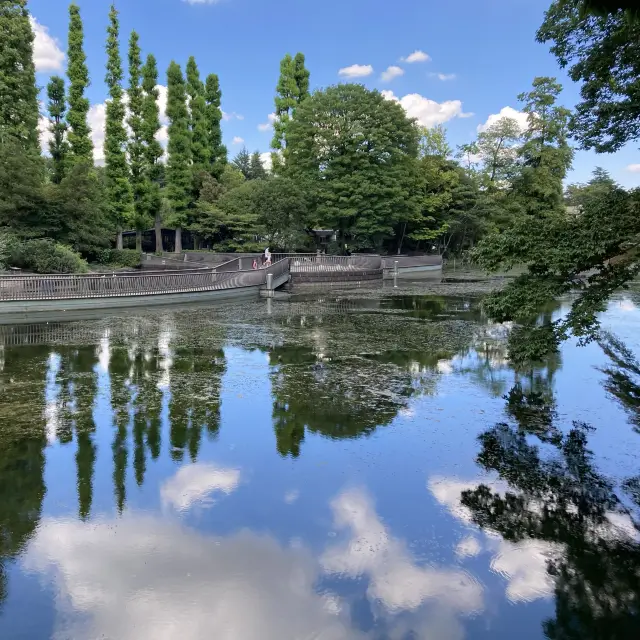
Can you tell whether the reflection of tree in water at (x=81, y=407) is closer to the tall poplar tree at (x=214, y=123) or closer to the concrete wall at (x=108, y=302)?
the concrete wall at (x=108, y=302)

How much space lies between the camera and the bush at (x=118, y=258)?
31023 millimetres

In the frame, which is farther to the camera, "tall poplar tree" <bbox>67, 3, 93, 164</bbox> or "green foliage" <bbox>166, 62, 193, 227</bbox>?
"green foliage" <bbox>166, 62, 193, 227</bbox>

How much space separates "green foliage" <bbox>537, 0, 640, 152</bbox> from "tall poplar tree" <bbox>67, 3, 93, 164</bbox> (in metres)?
30.6

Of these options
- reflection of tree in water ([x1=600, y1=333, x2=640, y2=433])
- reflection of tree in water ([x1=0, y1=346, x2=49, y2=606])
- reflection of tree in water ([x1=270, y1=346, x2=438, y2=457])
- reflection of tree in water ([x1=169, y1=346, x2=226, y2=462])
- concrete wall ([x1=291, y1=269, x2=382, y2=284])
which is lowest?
reflection of tree in water ([x1=0, y1=346, x2=49, y2=606])

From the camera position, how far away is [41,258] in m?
21.9

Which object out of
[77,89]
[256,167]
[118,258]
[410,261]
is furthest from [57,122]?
[256,167]

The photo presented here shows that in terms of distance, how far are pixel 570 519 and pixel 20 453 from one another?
19.8ft

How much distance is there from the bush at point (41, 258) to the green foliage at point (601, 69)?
1982 cm

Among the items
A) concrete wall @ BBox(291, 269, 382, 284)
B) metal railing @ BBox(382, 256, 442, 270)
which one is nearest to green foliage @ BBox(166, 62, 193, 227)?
concrete wall @ BBox(291, 269, 382, 284)

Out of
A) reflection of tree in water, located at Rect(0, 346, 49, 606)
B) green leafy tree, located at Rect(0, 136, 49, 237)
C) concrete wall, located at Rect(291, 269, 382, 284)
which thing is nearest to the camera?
reflection of tree in water, located at Rect(0, 346, 49, 606)

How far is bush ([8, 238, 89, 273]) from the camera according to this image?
2175 cm

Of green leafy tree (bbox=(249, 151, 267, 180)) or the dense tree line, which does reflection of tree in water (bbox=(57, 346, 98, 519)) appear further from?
green leafy tree (bbox=(249, 151, 267, 180))

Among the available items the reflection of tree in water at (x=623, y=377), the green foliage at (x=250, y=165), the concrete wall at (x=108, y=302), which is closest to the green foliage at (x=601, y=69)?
the reflection of tree in water at (x=623, y=377)

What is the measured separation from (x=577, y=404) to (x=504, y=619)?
17.6 ft
